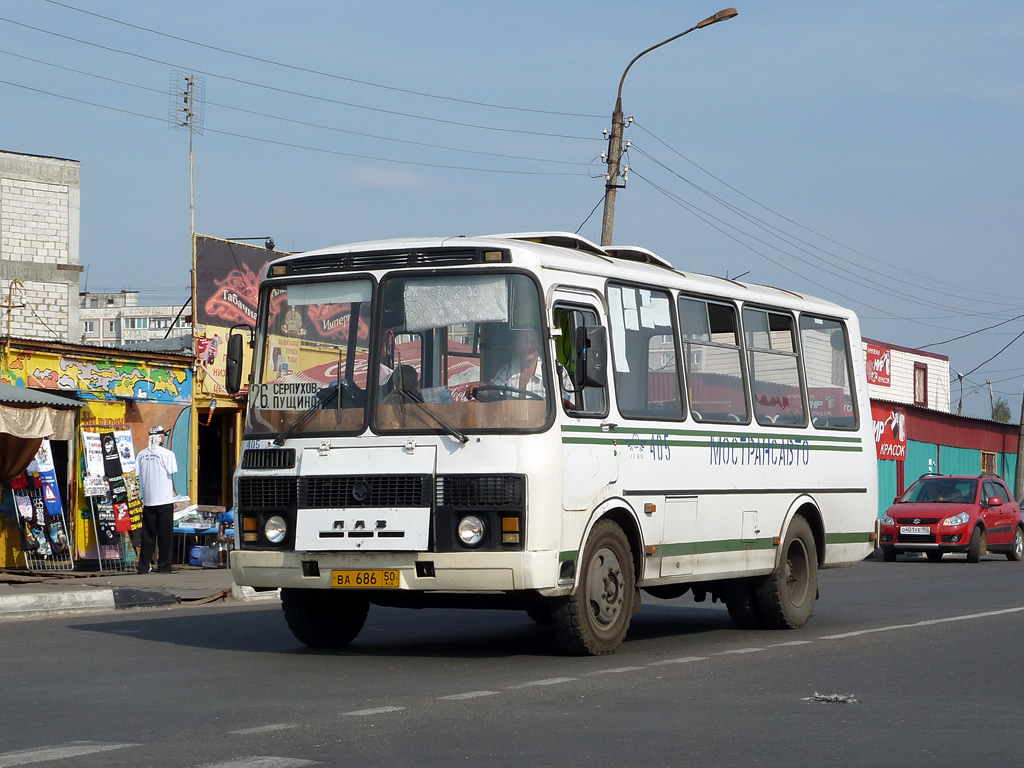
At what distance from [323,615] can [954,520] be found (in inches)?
745

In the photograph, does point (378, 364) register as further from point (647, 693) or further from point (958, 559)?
point (958, 559)

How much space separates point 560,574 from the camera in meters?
10.3

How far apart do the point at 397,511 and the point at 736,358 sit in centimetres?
396

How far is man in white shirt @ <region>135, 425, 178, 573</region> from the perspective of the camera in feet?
66.3

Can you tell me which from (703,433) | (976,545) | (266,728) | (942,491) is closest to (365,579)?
(266,728)

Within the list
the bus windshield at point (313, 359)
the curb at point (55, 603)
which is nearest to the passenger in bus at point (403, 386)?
the bus windshield at point (313, 359)

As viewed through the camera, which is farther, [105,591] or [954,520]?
[954,520]

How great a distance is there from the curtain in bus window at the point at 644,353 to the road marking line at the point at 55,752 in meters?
5.13

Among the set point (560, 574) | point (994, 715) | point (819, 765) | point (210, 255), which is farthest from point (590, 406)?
point (210, 255)

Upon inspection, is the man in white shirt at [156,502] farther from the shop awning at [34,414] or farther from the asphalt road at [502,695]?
the asphalt road at [502,695]

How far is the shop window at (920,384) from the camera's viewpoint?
184ft

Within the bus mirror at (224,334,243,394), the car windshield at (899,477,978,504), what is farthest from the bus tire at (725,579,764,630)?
the car windshield at (899,477,978,504)

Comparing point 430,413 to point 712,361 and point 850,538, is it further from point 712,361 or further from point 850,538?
point 850,538

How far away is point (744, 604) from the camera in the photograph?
1371 cm
